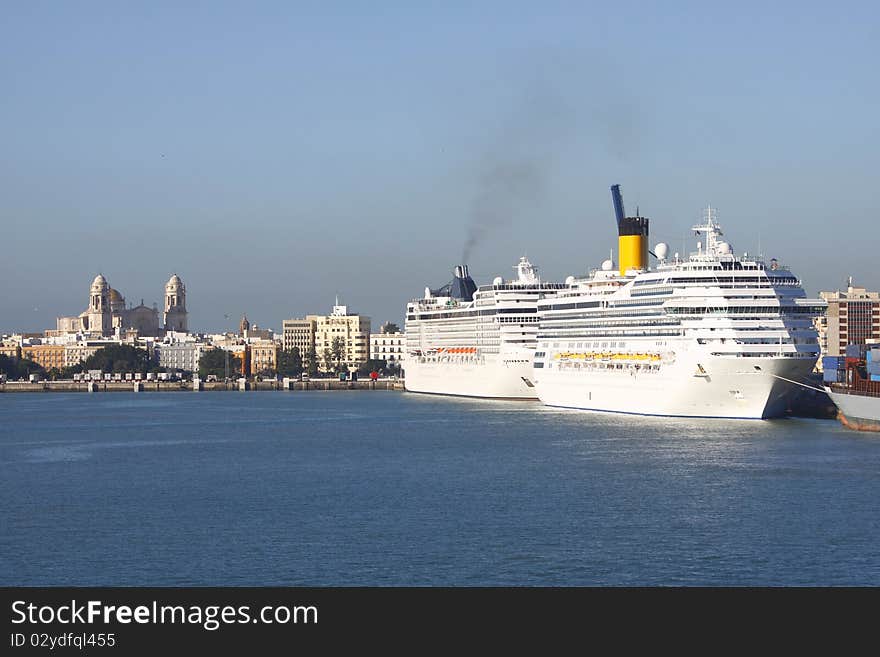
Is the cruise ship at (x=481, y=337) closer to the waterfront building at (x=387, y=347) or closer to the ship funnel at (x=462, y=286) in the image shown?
the ship funnel at (x=462, y=286)

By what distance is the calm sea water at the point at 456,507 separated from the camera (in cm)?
2592

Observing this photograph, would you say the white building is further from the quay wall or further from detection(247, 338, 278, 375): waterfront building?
the quay wall

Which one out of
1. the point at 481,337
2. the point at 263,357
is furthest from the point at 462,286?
the point at 263,357

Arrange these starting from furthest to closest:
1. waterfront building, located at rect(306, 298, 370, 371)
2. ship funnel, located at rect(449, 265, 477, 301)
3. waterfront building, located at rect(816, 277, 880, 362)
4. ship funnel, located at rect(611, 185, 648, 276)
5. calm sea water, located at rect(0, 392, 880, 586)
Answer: waterfront building, located at rect(306, 298, 370, 371), waterfront building, located at rect(816, 277, 880, 362), ship funnel, located at rect(449, 265, 477, 301), ship funnel, located at rect(611, 185, 648, 276), calm sea water, located at rect(0, 392, 880, 586)

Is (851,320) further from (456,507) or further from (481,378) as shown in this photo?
(456,507)

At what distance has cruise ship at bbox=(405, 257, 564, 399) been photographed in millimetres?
91688

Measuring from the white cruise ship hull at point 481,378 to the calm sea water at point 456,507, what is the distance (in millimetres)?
29171

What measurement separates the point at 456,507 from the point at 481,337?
2438 inches

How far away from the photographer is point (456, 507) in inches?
1351

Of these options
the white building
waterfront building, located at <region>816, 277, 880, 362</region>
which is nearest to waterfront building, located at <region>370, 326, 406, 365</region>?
the white building

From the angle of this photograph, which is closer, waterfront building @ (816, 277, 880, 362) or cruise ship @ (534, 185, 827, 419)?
cruise ship @ (534, 185, 827, 419)

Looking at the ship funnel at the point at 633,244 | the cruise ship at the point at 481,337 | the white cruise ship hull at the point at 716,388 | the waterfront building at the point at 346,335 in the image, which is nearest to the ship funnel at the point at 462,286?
the cruise ship at the point at 481,337

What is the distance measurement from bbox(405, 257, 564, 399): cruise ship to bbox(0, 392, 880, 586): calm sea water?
2988cm

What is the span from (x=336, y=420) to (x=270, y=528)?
4652 cm
